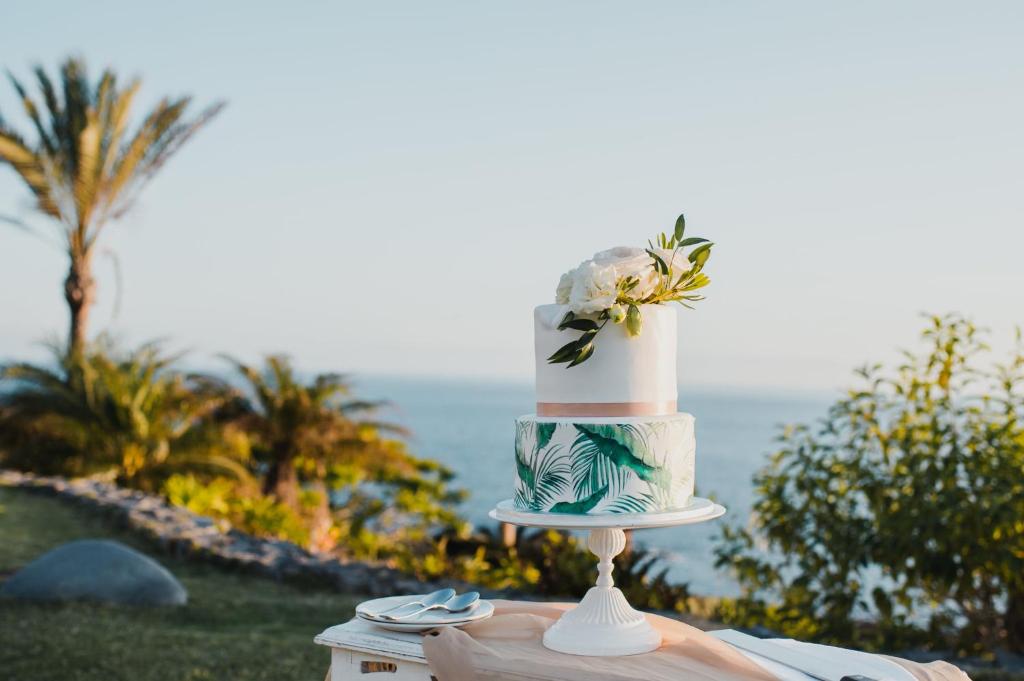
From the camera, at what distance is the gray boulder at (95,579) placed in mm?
7336

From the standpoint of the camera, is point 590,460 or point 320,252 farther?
point 320,252

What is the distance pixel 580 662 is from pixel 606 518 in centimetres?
43

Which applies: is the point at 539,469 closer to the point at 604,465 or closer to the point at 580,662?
the point at 604,465

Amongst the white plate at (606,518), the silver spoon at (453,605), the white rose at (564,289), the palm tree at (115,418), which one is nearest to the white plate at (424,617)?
the silver spoon at (453,605)

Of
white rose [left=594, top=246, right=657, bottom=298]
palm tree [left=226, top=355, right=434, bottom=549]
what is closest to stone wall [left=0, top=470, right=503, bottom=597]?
palm tree [left=226, top=355, right=434, bottom=549]

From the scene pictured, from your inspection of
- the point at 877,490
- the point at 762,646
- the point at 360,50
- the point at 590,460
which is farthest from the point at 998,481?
the point at 360,50

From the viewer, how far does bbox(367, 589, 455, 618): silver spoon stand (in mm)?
3287

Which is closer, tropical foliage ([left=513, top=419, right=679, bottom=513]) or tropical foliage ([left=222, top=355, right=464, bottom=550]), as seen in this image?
tropical foliage ([left=513, top=419, right=679, bottom=513])

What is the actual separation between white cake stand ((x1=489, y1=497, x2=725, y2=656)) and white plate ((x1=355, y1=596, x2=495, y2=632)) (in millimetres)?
272

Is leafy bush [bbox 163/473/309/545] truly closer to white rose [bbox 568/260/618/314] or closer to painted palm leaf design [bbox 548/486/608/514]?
painted palm leaf design [bbox 548/486/608/514]

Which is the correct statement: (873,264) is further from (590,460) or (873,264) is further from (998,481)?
(590,460)

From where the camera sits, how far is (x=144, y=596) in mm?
7465

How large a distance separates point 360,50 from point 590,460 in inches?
458

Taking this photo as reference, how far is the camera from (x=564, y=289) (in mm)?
3197
